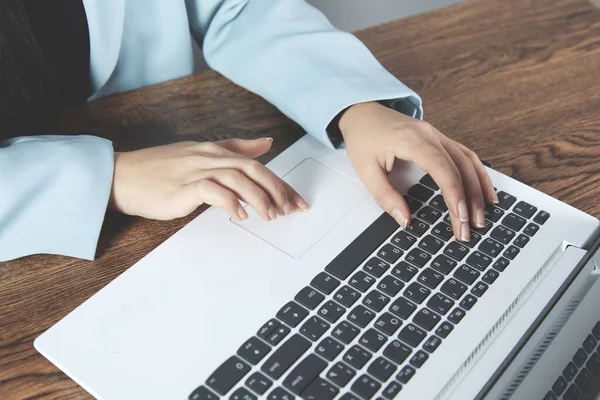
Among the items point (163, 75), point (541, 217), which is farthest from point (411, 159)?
point (163, 75)

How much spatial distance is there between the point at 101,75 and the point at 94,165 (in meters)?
0.22

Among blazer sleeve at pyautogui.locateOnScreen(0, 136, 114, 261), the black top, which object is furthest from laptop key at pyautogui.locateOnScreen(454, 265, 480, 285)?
the black top

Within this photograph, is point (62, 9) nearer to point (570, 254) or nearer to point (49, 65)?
point (49, 65)

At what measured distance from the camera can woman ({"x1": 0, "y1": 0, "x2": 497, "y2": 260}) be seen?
0.60 meters

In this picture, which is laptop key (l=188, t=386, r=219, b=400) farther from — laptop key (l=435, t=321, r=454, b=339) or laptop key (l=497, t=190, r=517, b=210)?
laptop key (l=497, t=190, r=517, b=210)

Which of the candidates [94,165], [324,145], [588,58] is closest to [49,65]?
[94,165]

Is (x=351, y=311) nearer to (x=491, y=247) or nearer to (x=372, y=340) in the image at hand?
(x=372, y=340)

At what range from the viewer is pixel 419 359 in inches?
19.5

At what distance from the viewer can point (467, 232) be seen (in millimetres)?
592

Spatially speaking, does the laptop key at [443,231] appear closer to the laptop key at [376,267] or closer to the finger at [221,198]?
the laptop key at [376,267]

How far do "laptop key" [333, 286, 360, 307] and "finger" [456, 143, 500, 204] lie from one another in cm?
18

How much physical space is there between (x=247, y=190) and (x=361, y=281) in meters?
0.13

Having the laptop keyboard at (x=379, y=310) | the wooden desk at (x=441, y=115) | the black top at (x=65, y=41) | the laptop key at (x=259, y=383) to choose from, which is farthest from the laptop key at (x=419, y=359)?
the black top at (x=65, y=41)

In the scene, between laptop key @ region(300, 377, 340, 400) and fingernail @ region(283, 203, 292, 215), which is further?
fingernail @ region(283, 203, 292, 215)
